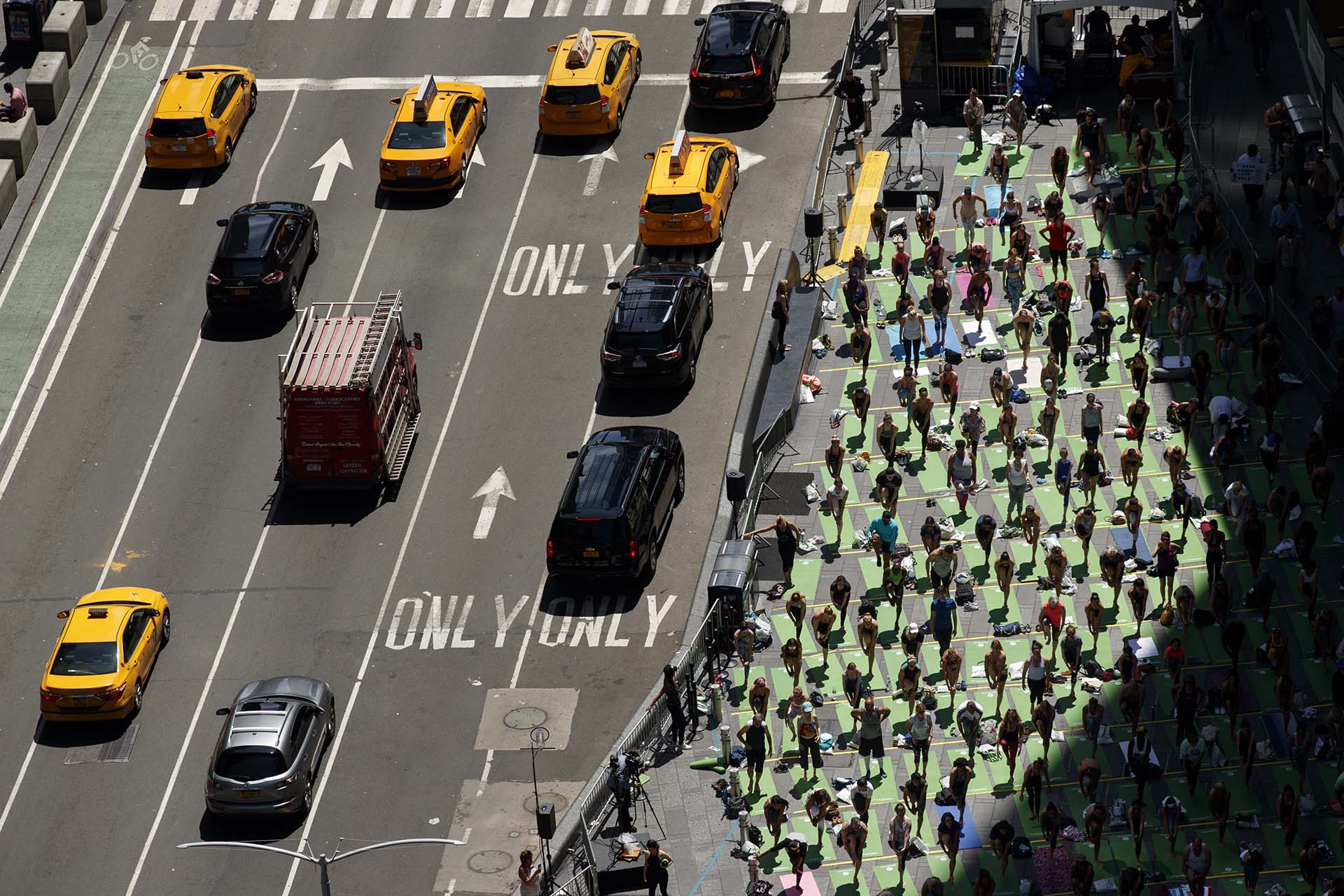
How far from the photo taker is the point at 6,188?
68.7m

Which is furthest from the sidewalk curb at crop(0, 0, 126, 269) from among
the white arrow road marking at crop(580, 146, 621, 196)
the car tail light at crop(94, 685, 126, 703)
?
the car tail light at crop(94, 685, 126, 703)

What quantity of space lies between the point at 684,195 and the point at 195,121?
41.9 ft

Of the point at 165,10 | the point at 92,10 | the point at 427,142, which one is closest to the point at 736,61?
the point at 427,142

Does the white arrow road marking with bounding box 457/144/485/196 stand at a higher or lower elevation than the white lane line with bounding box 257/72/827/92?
lower

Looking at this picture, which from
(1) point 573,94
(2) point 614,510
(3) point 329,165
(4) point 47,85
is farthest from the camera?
(4) point 47,85

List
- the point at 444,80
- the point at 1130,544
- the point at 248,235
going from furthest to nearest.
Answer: the point at 444,80, the point at 248,235, the point at 1130,544

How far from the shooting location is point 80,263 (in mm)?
67062

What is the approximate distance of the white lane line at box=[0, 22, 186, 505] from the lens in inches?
2435

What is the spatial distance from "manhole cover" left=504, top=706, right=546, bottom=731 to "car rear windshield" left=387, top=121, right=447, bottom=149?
1820cm

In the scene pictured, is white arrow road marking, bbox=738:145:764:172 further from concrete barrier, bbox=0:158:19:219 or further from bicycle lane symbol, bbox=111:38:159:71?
concrete barrier, bbox=0:158:19:219

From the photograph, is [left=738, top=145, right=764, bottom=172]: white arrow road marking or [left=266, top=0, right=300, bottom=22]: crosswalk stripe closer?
[left=738, top=145, right=764, bottom=172]: white arrow road marking

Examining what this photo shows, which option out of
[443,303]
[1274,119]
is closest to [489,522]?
[443,303]

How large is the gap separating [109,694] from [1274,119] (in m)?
28.5

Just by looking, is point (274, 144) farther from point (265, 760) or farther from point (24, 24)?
point (265, 760)
